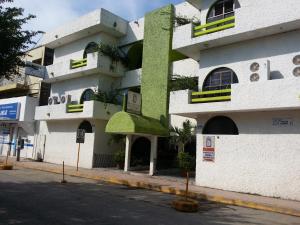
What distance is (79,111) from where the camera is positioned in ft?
78.8

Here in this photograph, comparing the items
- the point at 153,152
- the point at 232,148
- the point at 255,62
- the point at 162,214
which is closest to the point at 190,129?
the point at 153,152

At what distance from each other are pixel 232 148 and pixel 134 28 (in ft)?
44.6

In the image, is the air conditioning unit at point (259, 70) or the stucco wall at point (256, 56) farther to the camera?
the stucco wall at point (256, 56)

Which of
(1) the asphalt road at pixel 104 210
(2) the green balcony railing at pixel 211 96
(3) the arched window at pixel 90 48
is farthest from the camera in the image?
(3) the arched window at pixel 90 48

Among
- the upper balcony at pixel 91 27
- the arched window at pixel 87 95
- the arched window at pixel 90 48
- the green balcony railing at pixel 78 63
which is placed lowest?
the arched window at pixel 87 95

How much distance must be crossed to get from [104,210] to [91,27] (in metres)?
18.1

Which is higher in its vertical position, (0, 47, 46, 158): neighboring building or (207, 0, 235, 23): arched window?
(207, 0, 235, 23): arched window

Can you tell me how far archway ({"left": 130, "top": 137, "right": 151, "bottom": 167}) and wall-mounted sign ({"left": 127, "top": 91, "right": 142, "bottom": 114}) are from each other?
285 centimetres

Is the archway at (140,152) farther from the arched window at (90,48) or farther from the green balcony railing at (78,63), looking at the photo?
the arched window at (90,48)

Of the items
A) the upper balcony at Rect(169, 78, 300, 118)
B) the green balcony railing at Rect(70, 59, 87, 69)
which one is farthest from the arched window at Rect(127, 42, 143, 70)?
the upper balcony at Rect(169, 78, 300, 118)

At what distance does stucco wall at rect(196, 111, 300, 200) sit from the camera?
44.3 ft

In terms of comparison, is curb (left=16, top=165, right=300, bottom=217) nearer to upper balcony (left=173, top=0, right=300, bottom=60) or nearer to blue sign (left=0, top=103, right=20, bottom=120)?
upper balcony (left=173, top=0, right=300, bottom=60)

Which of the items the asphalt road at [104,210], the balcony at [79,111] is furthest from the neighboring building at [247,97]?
the balcony at [79,111]

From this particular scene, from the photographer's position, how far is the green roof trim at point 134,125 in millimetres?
18391
